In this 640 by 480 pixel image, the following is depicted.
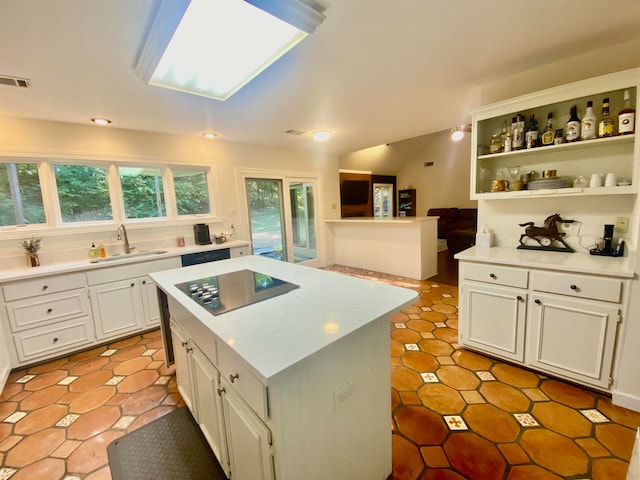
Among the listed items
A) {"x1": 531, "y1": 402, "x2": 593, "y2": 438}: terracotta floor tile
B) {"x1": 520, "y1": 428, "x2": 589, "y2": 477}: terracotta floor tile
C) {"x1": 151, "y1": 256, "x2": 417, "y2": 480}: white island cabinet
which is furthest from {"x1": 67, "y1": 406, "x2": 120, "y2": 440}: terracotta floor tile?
{"x1": 531, "y1": 402, "x2": 593, "y2": 438}: terracotta floor tile

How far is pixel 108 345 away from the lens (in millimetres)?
2707

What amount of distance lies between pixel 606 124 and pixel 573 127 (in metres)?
0.17

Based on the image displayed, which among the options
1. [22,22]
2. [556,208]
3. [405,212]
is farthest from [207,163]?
[405,212]

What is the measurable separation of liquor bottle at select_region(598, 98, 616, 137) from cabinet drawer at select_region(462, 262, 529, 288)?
1.06 meters

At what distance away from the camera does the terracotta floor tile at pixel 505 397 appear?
1677 millimetres

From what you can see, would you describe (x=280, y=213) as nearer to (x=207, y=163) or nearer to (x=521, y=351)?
(x=207, y=163)

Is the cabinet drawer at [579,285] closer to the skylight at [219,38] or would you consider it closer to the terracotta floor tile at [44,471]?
the skylight at [219,38]

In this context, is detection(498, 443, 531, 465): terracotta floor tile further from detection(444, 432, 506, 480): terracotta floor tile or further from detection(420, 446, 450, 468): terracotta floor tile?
detection(420, 446, 450, 468): terracotta floor tile

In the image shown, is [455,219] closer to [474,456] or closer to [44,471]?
[474,456]

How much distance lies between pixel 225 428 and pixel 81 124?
3.45 m

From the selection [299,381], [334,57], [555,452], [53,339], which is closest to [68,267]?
[53,339]

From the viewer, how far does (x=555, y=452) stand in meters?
1.37

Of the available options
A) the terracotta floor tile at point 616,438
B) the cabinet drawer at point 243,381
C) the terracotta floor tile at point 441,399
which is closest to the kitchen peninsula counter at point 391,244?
the terracotta floor tile at point 441,399

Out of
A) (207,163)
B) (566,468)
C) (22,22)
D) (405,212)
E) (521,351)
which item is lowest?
(566,468)
